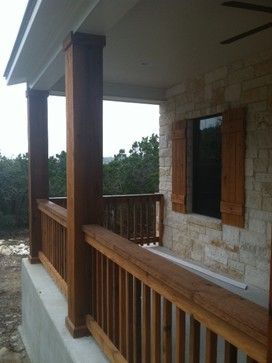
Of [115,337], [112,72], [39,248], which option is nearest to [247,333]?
[115,337]

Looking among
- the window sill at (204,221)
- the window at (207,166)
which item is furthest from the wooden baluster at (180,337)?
the window at (207,166)

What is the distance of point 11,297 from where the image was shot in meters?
6.30

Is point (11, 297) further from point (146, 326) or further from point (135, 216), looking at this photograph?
point (146, 326)

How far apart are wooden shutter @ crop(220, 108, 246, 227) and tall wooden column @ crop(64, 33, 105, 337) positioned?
210cm

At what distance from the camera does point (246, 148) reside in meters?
4.17

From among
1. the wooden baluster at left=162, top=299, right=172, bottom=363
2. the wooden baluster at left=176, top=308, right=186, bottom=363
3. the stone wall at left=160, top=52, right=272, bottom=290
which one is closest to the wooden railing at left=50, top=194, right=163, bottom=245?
the stone wall at left=160, top=52, right=272, bottom=290

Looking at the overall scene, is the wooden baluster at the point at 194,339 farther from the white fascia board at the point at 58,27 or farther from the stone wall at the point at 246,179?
the stone wall at the point at 246,179

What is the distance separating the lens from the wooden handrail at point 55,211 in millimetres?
3313

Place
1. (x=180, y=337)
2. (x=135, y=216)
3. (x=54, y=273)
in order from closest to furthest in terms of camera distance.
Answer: (x=180, y=337)
(x=54, y=273)
(x=135, y=216)

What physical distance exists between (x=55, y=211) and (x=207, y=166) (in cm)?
237

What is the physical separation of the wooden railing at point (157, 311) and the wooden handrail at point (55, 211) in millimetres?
727

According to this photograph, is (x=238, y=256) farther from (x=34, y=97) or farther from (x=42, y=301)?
(x=34, y=97)

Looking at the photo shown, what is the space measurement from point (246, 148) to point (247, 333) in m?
3.32

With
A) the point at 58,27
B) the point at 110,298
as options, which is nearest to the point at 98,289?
the point at 110,298
